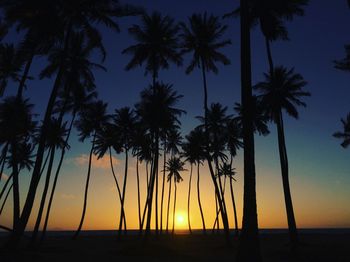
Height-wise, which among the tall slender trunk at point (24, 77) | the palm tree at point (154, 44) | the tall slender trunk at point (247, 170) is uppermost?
the palm tree at point (154, 44)

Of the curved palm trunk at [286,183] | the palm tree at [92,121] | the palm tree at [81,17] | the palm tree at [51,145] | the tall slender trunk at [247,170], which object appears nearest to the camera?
the tall slender trunk at [247,170]

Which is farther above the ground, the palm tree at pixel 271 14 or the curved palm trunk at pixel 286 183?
the palm tree at pixel 271 14

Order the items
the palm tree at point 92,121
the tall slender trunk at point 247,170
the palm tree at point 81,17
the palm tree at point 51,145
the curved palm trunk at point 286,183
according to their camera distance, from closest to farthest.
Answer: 1. the tall slender trunk at point 247,170
2. the palm tree at point 81,17
3. the curved palm trunk at point 286,183
4. the palm tree at point 51,145
5. the palm tree at point 92,121

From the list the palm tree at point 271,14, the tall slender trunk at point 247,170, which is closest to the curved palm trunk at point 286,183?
the palm tree at point 271,14

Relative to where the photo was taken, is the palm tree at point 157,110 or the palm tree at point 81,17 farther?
the palm tree at point 157,110

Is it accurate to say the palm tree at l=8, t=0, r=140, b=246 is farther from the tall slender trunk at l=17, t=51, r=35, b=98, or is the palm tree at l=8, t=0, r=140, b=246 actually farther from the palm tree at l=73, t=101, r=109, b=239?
the palm tree at l=73, t=101, r=109, b=239

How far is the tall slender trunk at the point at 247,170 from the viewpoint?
912cm

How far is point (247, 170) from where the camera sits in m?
10.0

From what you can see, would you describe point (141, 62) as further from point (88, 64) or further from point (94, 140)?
point (94, 140)

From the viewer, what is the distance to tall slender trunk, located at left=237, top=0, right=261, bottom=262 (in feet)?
29.9

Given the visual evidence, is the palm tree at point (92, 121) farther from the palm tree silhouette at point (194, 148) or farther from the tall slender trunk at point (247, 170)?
the tall slender trunk at point (247, 170)

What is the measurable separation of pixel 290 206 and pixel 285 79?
36.0ft

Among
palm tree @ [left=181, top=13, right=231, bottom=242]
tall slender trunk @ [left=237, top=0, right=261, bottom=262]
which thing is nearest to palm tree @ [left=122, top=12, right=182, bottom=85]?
palm tree @ [left=181, top=13, right=231, bottom=242]

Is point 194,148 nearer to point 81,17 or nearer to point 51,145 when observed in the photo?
point 51,145
